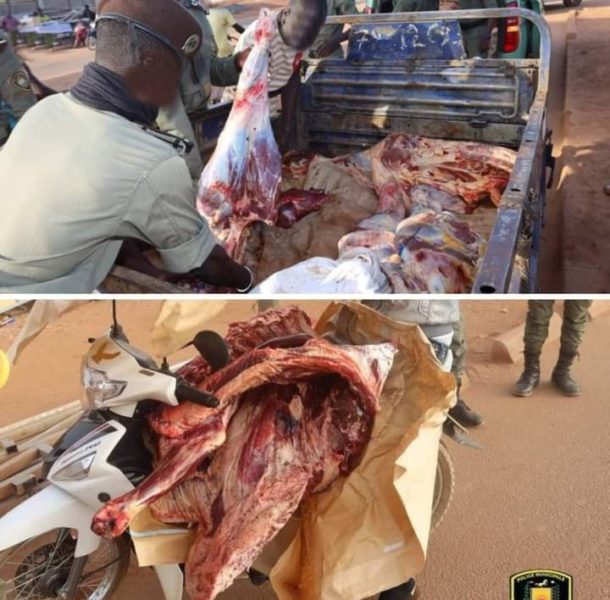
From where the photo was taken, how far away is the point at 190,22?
1381 millimetres

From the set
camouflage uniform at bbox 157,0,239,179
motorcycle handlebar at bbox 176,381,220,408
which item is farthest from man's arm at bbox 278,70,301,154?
motorcycle handlebar at bbox 176,381,220,408

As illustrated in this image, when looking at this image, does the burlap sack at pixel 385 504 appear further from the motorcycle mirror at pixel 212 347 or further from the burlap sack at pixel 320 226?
the burlap sack at pixel 320 226

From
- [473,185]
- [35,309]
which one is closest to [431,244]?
[473,185]

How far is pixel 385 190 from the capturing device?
7.68 ft

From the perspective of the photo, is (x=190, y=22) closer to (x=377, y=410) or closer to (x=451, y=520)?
(x=377, y=410)

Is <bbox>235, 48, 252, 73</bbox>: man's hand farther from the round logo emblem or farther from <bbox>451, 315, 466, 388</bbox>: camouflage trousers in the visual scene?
<bbox>451, 315, 466, 388</bbox>: camouflage trousers

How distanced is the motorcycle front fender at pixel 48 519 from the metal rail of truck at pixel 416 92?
4.01ft

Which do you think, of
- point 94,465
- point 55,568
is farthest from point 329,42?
point 55,568

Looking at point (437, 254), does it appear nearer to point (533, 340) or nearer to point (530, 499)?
point (533, 340)

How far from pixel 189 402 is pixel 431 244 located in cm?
72

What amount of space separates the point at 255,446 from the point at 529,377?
3.31 feet

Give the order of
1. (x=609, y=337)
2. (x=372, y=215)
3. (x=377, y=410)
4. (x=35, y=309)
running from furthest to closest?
(x=372, y=215)
(x=609, y=337)
(x=377, y=410)
(x=35, y=309)

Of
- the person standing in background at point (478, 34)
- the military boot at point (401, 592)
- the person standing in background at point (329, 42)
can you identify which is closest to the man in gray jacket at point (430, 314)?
the military boot at point (401, 592)

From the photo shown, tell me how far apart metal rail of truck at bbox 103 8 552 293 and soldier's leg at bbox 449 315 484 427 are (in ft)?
1.33
